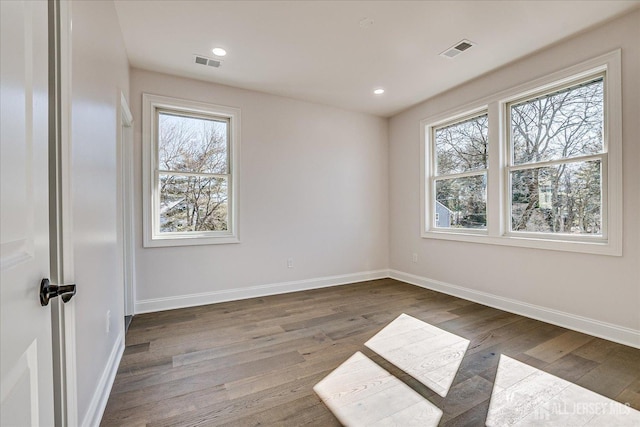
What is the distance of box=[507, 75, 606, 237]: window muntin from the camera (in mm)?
2691

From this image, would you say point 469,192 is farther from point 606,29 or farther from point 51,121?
point 51,121

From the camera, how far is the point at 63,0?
1.09 metres

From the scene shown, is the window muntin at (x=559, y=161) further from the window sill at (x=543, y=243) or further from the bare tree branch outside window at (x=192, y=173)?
the bare tree branch outside window at (x=192, y=173)

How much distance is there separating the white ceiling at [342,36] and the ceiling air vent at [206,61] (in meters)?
0.06

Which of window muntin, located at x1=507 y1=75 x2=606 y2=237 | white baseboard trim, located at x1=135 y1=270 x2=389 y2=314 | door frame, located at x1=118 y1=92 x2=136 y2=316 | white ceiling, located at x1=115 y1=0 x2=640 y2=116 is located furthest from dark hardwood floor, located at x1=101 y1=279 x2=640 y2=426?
white ceiling, located at x1=115 y1=0 x2=640 y2=116

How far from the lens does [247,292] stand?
3793 mm

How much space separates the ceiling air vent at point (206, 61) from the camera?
10.0ft

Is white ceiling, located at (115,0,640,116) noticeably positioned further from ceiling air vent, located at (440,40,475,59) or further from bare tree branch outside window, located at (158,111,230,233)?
bare tree branch outside window, located at (158,111,230,233)

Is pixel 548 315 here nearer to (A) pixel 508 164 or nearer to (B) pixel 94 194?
(A) pixel 508 164

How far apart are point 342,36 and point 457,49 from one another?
3.88ft

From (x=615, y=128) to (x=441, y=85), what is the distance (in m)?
1.83

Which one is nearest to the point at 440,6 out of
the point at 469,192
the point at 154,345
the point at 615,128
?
the point at 615,128

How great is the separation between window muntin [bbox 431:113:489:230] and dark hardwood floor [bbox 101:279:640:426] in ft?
3.64

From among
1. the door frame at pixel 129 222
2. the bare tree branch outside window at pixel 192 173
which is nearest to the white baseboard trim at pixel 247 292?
the door frame at pixel 129 222
